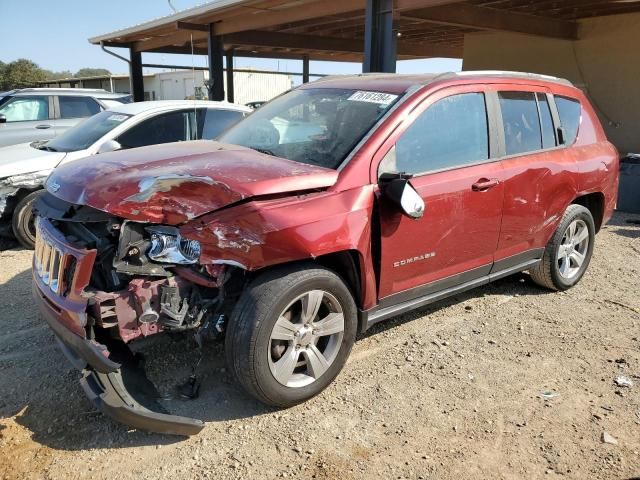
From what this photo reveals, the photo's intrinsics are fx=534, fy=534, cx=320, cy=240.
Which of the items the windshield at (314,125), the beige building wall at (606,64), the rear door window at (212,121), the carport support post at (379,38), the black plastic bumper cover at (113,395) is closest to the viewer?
the black plastic bumper cover at (113,395)

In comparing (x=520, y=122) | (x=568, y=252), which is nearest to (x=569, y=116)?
(x=520, y=122)

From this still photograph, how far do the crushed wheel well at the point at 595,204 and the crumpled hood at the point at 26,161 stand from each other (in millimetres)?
5529

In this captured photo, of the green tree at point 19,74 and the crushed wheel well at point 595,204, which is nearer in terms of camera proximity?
the crushed wheel well at point 595,204

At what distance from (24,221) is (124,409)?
4136 mm

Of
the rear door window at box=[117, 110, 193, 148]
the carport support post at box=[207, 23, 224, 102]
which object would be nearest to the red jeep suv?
the rear door window at box=[117, 110, 193, 148]

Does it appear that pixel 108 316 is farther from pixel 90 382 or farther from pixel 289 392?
pixel 289 392

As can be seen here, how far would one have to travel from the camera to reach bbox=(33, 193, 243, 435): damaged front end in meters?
2.65

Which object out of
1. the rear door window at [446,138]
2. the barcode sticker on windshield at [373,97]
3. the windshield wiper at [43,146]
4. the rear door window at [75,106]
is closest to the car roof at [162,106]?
the windshield wiper at [43,146]

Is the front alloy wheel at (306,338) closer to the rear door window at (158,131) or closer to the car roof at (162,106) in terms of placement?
the rear door window at (158,131)

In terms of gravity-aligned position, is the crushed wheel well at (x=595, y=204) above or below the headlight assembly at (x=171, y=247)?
below

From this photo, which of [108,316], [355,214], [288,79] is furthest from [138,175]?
[288,79]

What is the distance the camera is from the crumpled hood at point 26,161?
19.1 feet

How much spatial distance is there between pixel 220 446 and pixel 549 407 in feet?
6.37

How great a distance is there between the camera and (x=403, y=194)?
3129mm
